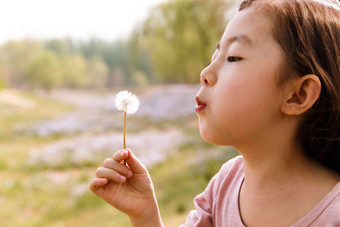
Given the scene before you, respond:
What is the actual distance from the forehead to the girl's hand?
23 cm

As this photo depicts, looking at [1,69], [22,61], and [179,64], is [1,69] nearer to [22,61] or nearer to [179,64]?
[22,61]

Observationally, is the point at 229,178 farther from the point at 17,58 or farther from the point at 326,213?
the point at 17,58

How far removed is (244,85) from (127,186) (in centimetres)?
25

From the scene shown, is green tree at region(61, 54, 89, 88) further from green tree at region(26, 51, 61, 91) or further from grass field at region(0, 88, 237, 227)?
grass field at region(0, 88, 237, 227)

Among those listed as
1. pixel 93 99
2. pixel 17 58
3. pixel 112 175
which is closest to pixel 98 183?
pixel 112 175

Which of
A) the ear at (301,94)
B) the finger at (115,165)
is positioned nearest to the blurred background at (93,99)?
the finger at (115,165)

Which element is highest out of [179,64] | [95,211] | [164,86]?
[179,64]

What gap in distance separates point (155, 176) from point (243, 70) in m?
2.53

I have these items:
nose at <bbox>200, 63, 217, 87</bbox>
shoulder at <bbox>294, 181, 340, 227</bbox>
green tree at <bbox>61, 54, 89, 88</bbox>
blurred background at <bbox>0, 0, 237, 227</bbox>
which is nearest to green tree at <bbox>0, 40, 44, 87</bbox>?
blurred background at <bbox>0, 0, 237, 227</bbox>

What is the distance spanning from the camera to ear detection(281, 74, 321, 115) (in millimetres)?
465

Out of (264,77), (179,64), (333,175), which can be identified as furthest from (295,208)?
(179,64)

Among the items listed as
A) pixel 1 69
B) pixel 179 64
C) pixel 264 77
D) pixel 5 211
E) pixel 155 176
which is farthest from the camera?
pixel 179 64

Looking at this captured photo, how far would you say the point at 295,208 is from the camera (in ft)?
1.57

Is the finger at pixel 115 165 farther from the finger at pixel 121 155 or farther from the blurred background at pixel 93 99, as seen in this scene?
the blurred background at pixel 93 99
